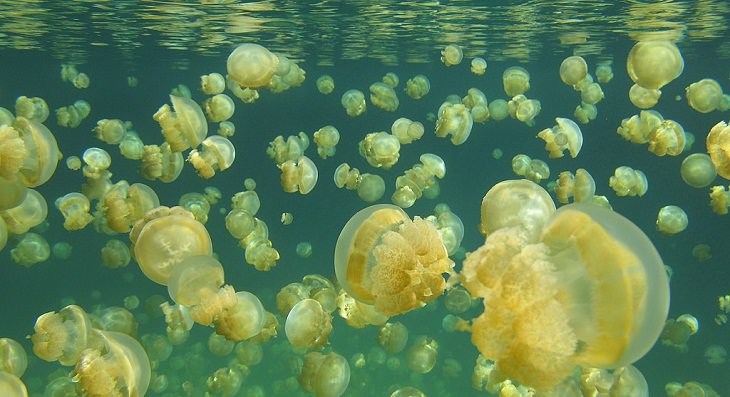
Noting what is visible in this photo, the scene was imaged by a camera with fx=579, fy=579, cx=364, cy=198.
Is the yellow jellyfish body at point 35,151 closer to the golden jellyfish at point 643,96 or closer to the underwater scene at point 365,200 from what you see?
the underwater scene at point 365,200

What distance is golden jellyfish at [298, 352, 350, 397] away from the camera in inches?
199

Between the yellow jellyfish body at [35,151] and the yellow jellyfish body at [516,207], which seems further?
the yellow jellyfish body at [35,151]

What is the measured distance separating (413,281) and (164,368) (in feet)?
→ 45.0

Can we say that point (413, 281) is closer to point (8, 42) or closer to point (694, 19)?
point (694, 19)

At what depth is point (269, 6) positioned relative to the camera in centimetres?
1157

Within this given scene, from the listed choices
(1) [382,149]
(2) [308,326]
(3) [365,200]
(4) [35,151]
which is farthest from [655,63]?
(3) [365,200]

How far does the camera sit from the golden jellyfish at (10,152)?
3.78m

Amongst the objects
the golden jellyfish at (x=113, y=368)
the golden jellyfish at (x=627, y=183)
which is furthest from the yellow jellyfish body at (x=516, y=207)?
the golden jellyfish at (x=627, y=183)

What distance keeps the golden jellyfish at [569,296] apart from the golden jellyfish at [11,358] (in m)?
4.13

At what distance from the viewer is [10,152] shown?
380 cm

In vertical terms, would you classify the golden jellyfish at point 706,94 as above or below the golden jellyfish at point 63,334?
above

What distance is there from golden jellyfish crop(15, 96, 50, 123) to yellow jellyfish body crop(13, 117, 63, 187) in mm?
4595

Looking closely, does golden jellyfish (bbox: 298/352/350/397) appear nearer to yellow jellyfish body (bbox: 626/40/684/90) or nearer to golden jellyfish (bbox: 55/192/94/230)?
golden jellyfish (bbox: 55/192/94/230)

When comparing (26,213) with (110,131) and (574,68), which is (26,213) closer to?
(110,131)
